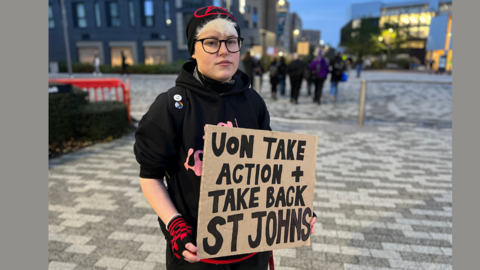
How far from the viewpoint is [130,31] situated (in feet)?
111

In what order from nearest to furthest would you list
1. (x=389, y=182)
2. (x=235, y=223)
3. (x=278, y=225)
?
(x=235, y=223)
(x=278, y=225)
(x=389, y=182)

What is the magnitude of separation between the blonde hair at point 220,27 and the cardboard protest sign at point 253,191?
1.41 ft

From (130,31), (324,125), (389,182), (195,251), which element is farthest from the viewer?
(130,31)

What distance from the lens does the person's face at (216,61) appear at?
1372 millimetres

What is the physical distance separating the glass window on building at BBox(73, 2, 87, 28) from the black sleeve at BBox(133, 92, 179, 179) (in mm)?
38319

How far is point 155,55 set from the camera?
3450cm

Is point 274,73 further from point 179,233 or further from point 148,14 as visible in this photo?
point 148,14

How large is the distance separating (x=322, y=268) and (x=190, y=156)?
77.6 inches

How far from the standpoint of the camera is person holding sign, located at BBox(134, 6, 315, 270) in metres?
1.36

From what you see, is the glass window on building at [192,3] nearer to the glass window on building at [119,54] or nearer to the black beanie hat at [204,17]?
the glass window on building at [119,54]

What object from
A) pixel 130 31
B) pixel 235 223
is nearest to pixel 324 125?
pixel 235 223

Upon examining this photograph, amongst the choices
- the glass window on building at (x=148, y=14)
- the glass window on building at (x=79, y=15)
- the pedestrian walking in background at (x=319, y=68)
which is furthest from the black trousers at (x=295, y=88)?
the glass window on building at (x=79, y=15)

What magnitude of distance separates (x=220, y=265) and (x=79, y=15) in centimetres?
3927

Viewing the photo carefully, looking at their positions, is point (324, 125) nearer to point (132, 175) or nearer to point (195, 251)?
point (132, 175)
